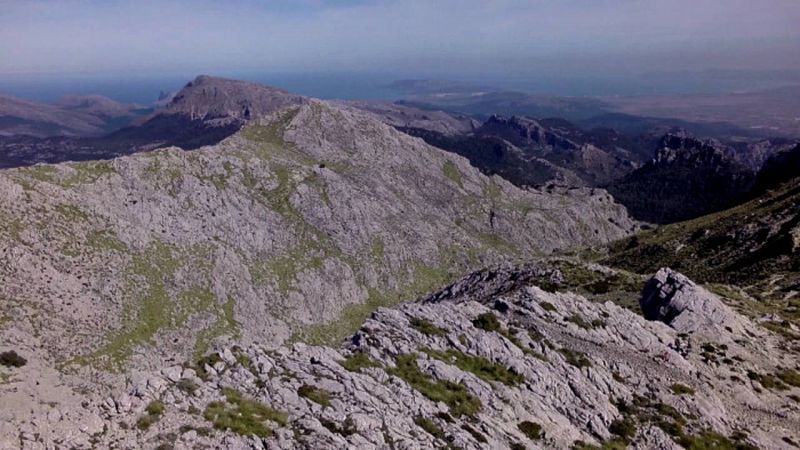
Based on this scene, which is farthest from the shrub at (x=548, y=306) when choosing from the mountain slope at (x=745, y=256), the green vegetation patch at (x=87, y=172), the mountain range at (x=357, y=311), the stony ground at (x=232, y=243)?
the green vegetation patch at (x=87, y=172)

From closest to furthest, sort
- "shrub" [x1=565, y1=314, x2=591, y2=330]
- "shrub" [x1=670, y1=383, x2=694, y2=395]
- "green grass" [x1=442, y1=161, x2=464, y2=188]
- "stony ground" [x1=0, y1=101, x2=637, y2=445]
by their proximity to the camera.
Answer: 1. "shrub" [x1=670, y1=383, x2=694, y2=395]
2. "shrub" [x1=565, y1=314, x2=591, y2=330]
3. "stony ground" [x1=0, y1=101, x2=637, y2=445]
4. "green grass" [x1=442, y1=161, x2=464, y2=188]

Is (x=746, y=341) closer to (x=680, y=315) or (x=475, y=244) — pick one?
(x=680, y=315)

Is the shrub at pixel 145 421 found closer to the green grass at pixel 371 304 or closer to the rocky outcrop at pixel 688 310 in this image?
the rocky outcrop at pixel 688 310

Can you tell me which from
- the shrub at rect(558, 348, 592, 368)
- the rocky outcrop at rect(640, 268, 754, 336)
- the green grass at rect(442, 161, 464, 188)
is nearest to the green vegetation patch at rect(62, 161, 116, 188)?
the shrub at rect(558, 348, 592, 368)

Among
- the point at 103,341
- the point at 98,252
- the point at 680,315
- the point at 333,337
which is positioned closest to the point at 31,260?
the point at 98,252

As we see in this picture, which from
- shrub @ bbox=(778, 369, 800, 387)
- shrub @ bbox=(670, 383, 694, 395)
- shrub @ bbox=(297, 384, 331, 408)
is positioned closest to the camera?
shrub @ bbox=(297, 384, 331, 408)

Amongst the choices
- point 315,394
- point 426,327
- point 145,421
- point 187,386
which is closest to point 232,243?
point 426,327

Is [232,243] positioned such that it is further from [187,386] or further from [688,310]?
[688,310]

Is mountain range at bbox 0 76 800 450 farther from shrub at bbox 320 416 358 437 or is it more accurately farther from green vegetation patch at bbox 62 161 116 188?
green vegetation patch at bbox 62 161 116 188
